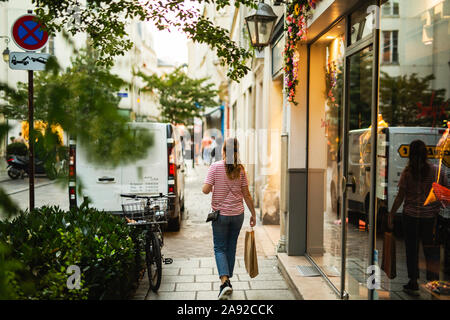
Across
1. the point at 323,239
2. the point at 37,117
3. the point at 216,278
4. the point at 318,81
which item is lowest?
the point at 216,278

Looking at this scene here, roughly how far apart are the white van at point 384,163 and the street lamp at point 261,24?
271cm

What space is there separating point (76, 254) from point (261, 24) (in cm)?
515

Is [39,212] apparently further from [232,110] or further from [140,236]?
[232,110]

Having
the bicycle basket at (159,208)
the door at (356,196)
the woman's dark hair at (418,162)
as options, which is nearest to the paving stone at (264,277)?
the door at (356,196)

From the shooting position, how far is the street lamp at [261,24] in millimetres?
7320

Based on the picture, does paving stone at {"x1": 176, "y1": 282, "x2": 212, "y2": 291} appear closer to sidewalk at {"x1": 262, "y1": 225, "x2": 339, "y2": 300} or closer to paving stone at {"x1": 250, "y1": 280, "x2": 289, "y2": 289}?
paving stone at {"x1": 250, "y1": 280, "x2": 289, "y2": 289}

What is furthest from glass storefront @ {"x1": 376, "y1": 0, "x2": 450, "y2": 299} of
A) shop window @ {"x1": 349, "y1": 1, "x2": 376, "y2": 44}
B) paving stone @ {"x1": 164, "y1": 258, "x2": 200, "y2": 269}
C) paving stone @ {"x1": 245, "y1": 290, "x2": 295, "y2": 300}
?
paving stone @ {"x1": 164, "y1": 258, "x2": 200, "y2": 269}

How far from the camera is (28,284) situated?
1.86 meters

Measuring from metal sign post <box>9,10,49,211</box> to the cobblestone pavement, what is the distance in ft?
6.76

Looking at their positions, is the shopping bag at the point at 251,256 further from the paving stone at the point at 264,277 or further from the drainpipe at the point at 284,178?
the drainpipe at the point at 284,178

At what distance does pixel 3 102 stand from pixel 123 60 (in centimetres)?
55

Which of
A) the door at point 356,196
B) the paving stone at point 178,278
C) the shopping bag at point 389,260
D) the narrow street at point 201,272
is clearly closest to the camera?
the door at point 356,196

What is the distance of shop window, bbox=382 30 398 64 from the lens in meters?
5.28
